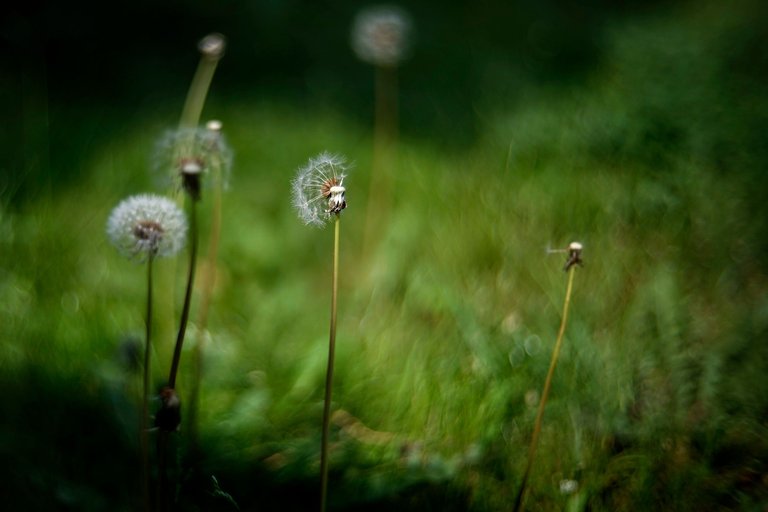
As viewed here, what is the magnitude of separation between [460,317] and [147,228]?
0.77 m

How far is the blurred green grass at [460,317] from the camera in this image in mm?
1209

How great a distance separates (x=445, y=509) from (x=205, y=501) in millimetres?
387

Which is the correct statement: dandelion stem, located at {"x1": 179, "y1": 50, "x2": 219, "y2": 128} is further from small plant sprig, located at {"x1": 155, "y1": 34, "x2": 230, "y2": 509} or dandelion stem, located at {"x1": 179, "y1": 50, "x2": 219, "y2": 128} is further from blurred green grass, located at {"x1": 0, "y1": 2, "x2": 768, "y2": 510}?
small plant sprig, located at {"x1": 155, "y1": 34, "x2": 230, "y2": 509}

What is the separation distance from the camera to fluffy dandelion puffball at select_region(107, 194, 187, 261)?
3.31 ft

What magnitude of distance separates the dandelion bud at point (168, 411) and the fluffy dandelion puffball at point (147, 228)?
0.22 metres

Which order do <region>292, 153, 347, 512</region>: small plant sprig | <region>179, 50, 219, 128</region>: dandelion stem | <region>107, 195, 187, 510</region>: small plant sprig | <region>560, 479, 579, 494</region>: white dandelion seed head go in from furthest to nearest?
<region>179, 50, 219, 128</region>: dandelion stem
<region>560, 479, 579, 494</region>: white dandelion seed head
<region>107, 195, 187, 510</region>: small plant sprig
<region>292, 153, 347, 512</region>: small plant sprig

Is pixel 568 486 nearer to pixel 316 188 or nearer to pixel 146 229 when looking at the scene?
pixel 316 188

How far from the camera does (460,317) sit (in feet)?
5.14

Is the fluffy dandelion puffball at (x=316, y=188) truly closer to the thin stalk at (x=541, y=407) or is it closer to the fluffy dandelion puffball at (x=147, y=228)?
the fluffy dandelion puffball at (x=147, y=228)

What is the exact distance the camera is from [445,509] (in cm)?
116

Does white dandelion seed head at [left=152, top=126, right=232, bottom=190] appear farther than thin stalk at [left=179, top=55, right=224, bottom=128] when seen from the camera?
No

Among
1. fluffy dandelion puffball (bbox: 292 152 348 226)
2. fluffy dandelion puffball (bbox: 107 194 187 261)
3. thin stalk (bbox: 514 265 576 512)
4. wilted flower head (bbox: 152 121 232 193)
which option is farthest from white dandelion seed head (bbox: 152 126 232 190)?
thin stalk (bbox: 514 265 576 512)

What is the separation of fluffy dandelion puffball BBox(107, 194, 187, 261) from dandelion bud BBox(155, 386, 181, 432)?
22cm

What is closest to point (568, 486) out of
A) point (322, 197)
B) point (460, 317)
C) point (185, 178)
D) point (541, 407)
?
point (541, 407)
